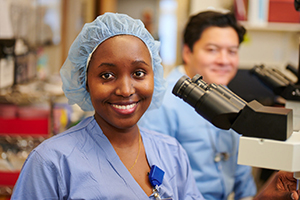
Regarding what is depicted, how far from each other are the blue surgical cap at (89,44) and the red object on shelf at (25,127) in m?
0.68

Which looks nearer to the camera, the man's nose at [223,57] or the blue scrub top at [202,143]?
the blue scrub top at [202,143]

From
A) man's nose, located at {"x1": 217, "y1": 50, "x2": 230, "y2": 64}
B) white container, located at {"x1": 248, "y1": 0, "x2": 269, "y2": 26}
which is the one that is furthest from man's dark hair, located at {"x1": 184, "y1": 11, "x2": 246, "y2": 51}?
white container, located at {"x1": 248, "y1": 0, "x2": 269, "y2": 26}

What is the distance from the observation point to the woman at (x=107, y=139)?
97 cm

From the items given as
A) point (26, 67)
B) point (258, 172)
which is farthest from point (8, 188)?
point (258, 172)

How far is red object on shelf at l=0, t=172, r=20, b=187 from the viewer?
1.71 metres

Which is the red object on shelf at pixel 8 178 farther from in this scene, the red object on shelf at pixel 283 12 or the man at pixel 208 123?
the red object on shelf at pixel 283 12

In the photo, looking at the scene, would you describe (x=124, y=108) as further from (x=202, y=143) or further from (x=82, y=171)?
(x=202, y=143)

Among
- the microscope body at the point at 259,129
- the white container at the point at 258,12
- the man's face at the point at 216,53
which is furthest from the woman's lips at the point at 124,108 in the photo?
the white container at the point at 258,12

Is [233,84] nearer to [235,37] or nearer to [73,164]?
[235,37]

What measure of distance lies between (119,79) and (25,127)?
3.23 ft

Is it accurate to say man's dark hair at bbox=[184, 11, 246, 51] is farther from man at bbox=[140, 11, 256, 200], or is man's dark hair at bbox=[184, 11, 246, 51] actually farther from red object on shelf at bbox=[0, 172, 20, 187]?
red object on shelf at bbox=[0, 172, 20, 187]

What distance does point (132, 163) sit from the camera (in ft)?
3.69

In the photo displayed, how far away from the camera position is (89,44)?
3.59 feet

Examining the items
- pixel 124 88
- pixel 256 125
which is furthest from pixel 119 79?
pixel 256 125
